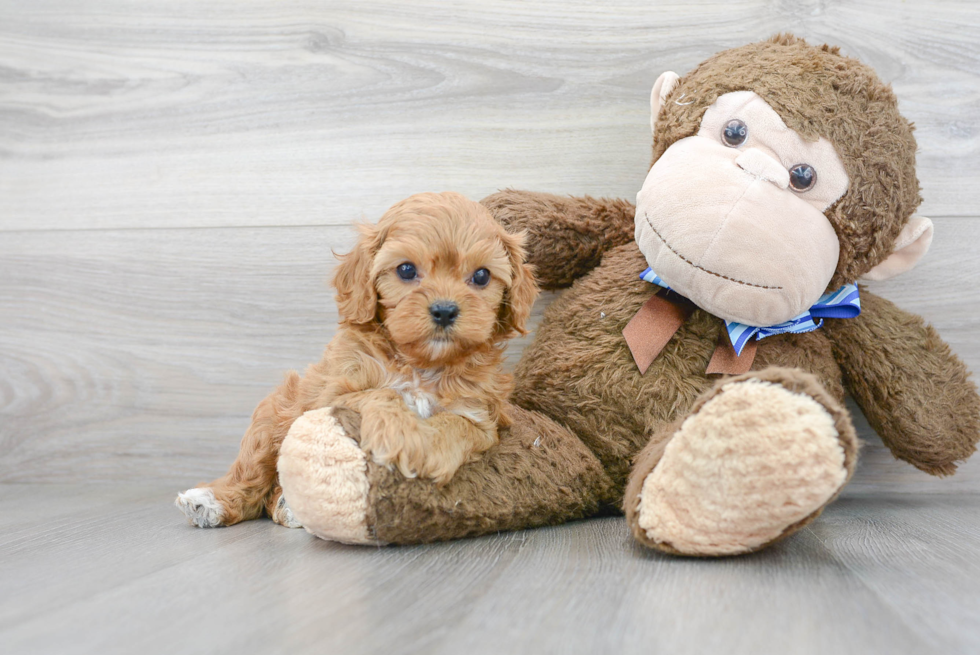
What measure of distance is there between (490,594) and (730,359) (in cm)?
64

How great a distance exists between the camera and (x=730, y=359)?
1289 mm

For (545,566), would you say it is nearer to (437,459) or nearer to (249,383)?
(437,459)

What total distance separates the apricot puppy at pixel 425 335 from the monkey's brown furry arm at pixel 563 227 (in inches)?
7.3

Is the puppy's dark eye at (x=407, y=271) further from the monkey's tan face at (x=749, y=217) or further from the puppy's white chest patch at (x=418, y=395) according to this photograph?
the monkey's tan face at (x=749, y=217)

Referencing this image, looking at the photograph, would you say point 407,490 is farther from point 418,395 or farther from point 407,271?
point 407,271

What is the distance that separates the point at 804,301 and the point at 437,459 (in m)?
0.65

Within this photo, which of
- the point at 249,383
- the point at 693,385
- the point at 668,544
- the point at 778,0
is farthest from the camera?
the point at 249,383

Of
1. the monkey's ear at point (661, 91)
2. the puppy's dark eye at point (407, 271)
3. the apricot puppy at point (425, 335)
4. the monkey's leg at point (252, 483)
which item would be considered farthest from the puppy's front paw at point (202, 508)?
the monkey's ear at point (661, 91)

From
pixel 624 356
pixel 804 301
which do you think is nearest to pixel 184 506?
pixel 624 356

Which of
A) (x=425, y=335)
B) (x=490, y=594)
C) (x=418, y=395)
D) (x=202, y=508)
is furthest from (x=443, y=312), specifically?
(x=202, y=508)

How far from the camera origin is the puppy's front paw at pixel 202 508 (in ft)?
4.29

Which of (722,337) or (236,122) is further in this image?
(236,122)

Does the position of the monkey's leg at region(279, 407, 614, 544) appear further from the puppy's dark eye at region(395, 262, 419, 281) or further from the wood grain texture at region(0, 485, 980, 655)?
the puppy's dark eye at region(395, 262, 419, 281)

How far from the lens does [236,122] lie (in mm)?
1708
